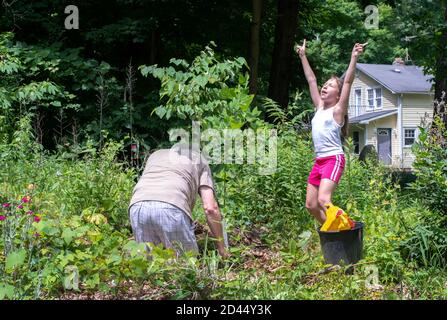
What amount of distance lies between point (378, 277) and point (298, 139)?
2.81m

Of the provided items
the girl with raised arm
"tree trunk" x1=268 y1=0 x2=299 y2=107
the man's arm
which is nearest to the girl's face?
the girl with raised arm

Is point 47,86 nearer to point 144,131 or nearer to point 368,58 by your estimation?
point 144,131

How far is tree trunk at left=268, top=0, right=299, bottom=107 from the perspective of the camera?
Answer: 12891mm

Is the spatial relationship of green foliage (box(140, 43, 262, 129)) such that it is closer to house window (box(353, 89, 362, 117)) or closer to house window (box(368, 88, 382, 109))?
house window (box(368, 88, 382, 109))

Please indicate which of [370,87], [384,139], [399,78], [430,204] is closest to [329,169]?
[430,204]

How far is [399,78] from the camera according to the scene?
39094 mm

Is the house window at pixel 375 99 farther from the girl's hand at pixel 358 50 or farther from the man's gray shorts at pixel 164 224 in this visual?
the man's gray shorts at pixel 164 224

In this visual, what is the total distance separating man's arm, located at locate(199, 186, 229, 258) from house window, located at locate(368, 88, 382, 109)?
36331 millimetres

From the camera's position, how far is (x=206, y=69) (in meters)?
5.77

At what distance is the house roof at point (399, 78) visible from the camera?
3712 centimetres

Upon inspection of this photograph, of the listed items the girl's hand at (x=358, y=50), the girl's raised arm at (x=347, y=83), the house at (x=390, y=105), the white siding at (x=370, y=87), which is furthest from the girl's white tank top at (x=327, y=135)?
the white siding at (x=370, y=87)

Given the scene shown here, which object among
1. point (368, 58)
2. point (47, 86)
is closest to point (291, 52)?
point (47, 86)

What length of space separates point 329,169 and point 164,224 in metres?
1.52

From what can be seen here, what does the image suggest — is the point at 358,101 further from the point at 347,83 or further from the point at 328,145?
the point at 347,83
